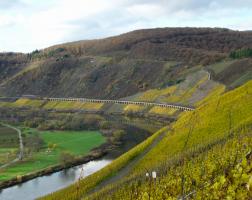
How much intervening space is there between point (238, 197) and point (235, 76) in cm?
13602

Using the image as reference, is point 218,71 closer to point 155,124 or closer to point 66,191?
point 155,124

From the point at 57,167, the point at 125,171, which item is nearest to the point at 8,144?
the point at 57,167

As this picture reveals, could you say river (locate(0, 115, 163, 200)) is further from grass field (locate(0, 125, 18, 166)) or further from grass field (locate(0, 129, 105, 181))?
grass field (locate(0, 125, 18, 166))

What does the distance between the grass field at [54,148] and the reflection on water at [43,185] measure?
5.18 m

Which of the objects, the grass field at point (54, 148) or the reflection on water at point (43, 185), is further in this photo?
the grass field at point (54, 148)

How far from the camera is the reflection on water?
70812 mm

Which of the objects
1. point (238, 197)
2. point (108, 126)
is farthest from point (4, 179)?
point (238, 197)

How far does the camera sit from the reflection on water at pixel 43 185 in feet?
232

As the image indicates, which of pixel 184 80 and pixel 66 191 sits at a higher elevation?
pixel 184 80

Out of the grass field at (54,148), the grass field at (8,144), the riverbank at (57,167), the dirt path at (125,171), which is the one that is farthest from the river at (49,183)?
the grass field at (8,144)

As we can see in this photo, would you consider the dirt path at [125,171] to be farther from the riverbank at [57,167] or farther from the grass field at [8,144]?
the grass field at [8,144]

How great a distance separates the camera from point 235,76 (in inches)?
5699

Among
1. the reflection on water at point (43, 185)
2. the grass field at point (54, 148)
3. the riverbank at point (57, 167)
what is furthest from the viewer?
the grass field at point (54, 148)

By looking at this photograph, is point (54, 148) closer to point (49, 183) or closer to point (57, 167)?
point (57, 167)
